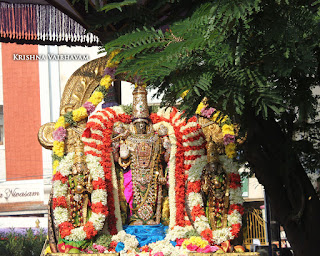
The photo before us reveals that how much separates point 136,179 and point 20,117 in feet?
36.5

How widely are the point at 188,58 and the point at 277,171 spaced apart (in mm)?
2655

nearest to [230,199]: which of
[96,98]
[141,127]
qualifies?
[141,127]

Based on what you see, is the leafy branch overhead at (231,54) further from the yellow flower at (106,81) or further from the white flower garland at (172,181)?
the yellow flower at (106,81)

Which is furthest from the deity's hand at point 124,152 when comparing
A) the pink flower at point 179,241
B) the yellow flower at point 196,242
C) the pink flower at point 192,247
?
the pink flower at point 192,247

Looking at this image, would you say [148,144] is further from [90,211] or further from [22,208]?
[22,208]

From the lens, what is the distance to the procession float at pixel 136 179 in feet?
30.9

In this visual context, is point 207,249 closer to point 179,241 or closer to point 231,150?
point 179,241

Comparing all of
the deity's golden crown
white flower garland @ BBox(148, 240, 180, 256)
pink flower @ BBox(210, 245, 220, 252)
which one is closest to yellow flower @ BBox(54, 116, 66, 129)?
the deity's golden crown

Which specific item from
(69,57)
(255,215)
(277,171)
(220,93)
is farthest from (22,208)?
(220,93)

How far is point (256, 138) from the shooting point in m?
6.27

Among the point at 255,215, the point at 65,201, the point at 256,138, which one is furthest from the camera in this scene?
the point at 255,215

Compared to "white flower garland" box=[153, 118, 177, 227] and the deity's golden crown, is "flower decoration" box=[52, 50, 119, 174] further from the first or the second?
"white flower garland" box=[153, 118, 177, 227]

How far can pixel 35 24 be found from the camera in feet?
35.9

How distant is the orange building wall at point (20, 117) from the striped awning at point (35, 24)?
9.04 metres
